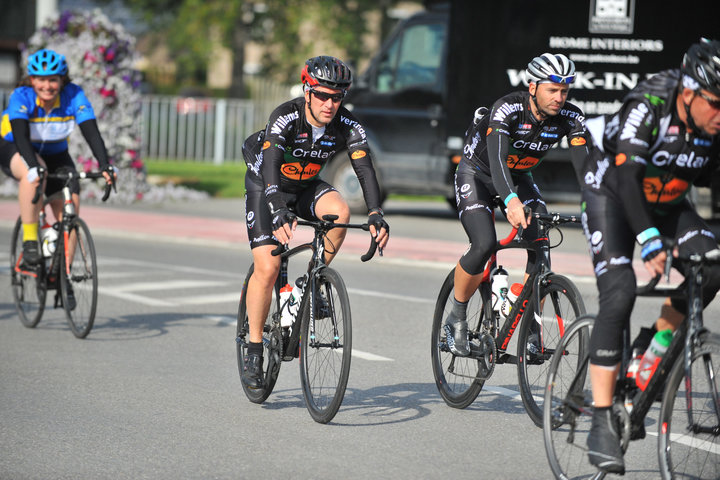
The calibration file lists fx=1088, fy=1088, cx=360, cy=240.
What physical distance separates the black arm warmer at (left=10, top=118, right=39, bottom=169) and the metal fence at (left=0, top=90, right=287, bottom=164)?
746 inches

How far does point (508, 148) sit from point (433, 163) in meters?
10.9

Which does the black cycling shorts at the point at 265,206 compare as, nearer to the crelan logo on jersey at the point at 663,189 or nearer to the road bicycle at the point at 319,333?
the road bicycle at the point at 319,333

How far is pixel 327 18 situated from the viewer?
1421 inches

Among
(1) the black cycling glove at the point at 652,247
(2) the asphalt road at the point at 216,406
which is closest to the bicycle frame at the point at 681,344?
(1) the black cycling glove at the point at 652,247

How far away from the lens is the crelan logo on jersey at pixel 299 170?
20.0ft

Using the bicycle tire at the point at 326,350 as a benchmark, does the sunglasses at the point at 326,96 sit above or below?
above

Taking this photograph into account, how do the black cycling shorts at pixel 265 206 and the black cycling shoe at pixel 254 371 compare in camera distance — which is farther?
the black cycling shoe at pixel 254 371

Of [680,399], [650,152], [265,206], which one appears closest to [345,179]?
[265,206]

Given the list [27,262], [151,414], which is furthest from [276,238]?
[27,262]

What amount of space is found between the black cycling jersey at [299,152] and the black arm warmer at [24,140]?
7.86ft

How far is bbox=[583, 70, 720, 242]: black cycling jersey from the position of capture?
13.9 ft

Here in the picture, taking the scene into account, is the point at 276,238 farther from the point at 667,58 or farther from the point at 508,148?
the point at 667,58

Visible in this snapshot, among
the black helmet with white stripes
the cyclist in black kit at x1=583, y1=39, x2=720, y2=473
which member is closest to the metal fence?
the cyclist in black kit at x1=583, y1=39, x2=720, y2=473

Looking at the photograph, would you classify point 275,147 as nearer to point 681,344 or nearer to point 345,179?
point 681,344
